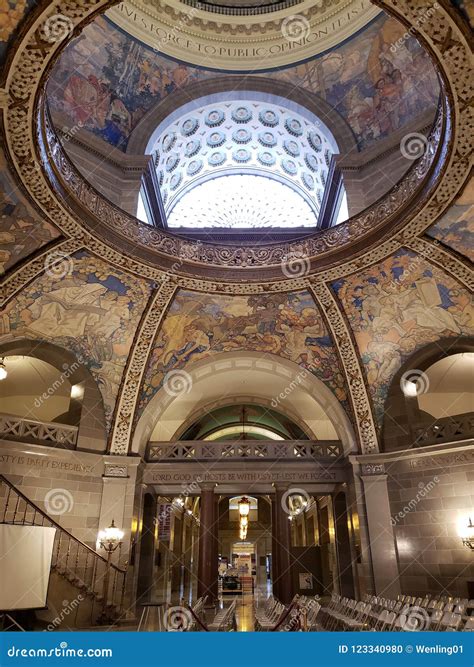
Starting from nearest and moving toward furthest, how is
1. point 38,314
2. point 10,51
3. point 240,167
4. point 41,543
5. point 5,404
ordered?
point 10,51, point 41,543, point 38,314, point 5,404, point 240,167

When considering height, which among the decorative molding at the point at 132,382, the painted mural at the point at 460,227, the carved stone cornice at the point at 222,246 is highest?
the carved stone cornice at the point at 222,246

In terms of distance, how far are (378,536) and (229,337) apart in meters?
7.10

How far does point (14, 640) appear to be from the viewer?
14.5 ft

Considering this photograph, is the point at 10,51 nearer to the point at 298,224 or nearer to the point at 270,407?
the point at 298,224

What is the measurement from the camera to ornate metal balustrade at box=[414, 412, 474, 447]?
12508mm

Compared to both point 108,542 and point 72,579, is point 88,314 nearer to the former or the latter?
point 108,542

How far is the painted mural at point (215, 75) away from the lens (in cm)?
1246

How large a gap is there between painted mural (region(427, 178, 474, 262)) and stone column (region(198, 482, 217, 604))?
999 centimetres

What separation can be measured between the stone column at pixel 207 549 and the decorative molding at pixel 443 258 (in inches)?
372

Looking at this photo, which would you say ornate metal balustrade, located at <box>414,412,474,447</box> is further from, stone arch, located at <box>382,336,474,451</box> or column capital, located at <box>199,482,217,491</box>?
column capital, located at <box>199,482,217,491</box>

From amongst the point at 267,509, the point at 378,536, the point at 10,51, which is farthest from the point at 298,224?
the point at 267,509

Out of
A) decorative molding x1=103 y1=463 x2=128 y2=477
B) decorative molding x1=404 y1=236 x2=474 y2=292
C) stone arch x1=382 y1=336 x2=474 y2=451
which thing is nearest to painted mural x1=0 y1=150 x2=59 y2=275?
decorative molding x1=103 y1=463 x2=128 y2=477

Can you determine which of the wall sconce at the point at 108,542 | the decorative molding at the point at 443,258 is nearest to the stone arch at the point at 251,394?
the wall sconce at the point at 108,542

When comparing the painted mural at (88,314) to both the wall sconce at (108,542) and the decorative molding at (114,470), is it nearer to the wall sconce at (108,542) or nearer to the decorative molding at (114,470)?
the decorative molding at (114,470)
